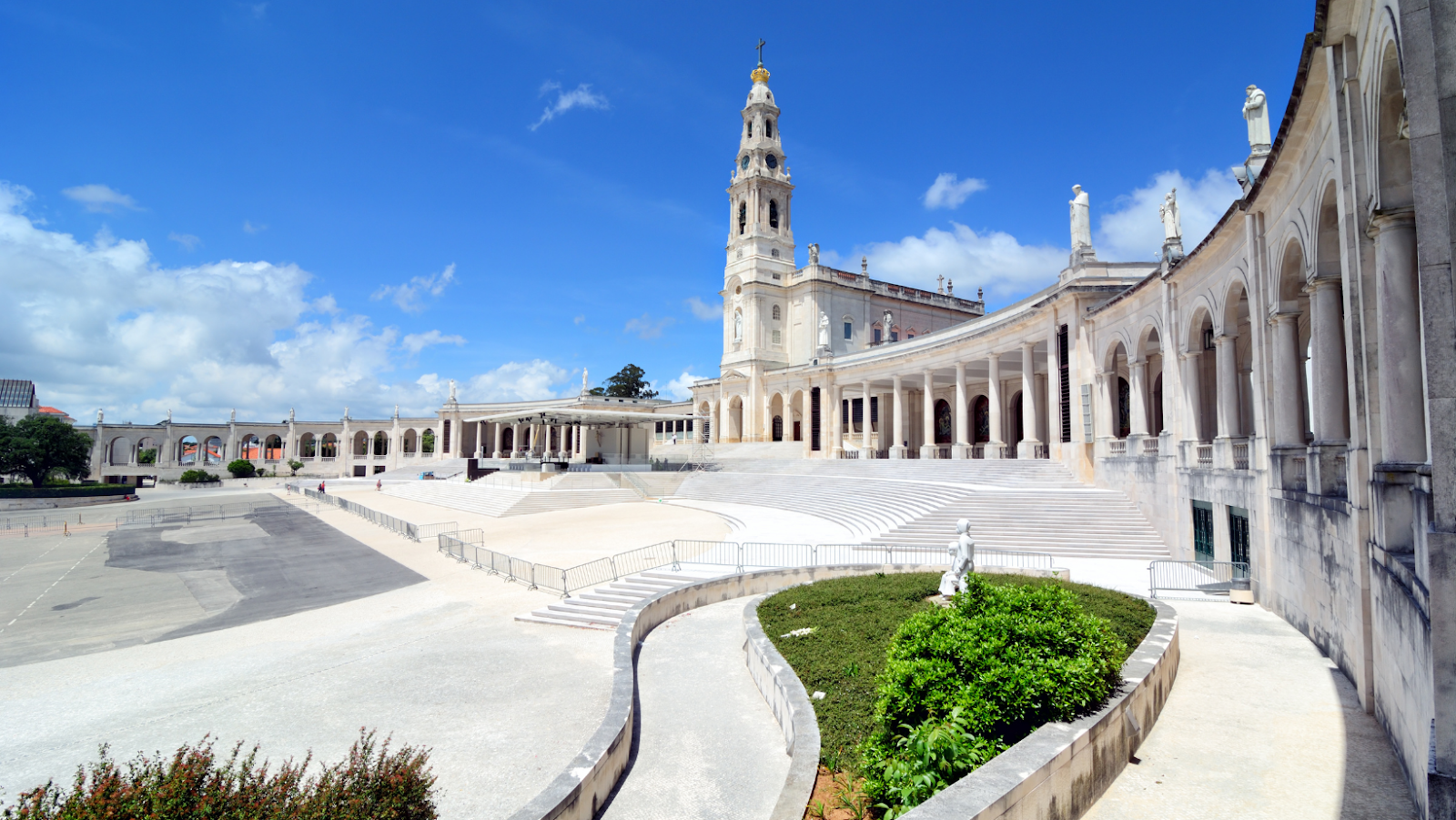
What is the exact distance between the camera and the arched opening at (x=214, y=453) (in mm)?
87356

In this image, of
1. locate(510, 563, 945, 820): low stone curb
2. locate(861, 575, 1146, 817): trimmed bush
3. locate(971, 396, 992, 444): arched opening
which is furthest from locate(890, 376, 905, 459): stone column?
locate(861, 575, 1146, 817): trimmed bush

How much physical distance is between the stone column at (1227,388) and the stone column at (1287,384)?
4343 mm

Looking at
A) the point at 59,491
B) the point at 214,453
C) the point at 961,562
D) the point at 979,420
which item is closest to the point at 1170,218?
the point at 961,562

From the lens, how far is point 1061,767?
557 centimetres

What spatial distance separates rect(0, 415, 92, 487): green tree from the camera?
58.2 meters

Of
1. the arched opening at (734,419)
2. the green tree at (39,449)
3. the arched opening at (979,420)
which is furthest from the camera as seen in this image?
the arched opening at (734,419)

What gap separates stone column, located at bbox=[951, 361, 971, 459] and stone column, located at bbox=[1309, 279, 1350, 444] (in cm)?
2516

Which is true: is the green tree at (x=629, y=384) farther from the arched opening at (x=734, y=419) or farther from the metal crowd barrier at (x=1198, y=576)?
the metal crowd barrier at (x=1198, y=576)

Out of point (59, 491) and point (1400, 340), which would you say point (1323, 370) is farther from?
point (59, 491)

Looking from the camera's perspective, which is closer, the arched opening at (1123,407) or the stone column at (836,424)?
the arched opening at (1123,407)

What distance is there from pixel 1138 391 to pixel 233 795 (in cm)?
2615

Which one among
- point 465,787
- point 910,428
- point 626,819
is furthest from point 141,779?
point 910,428

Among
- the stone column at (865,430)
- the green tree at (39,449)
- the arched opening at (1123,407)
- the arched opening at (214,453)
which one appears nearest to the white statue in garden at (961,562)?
the arched opening at (1123,407)

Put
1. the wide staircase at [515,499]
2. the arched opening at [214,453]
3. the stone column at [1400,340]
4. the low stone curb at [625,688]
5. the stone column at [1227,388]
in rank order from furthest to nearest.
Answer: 1. the arched opening at [214,453]
2. the wide staircase at [515,499]
3. the stone column at [1227,388]
4. the stone column at [1400,340]
5. the low stone curb at [625,688]
